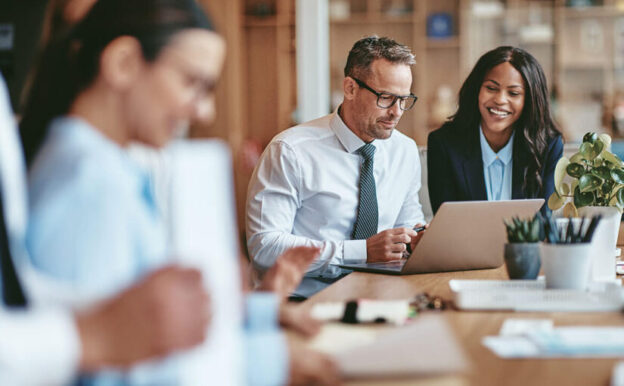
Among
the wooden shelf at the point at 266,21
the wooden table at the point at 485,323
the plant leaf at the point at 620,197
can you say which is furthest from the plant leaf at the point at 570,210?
the wooden shelf at the point at 266,21

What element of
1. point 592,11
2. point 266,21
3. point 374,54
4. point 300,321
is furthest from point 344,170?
point 592,11

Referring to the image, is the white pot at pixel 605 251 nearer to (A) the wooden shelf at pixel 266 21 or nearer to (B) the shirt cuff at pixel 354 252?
(B) the shirt cuff at pixel 354 252

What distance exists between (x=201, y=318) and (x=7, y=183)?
0.22m

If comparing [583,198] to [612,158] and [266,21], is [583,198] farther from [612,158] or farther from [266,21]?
[266,21]

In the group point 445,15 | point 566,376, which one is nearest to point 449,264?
point 566,376

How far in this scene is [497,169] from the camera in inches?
99.2

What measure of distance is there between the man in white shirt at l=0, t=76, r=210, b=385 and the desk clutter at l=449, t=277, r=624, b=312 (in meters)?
0.79

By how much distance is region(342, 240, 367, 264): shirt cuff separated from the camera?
6.61 feet

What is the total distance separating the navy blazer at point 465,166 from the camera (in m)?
2.43

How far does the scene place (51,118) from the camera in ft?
2.54

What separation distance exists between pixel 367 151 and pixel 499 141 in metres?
0.58

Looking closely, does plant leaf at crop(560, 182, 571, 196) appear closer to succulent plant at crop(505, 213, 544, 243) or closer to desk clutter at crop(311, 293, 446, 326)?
succulent plant at crop(505, 213, 544, 243)

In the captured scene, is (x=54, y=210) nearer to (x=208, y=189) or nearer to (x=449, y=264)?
(x=208, y=189)

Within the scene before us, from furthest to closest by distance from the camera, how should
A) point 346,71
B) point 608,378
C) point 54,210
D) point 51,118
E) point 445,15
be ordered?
point 445,15
point 346,71
point 608,378
point 51,118
point 54,210
